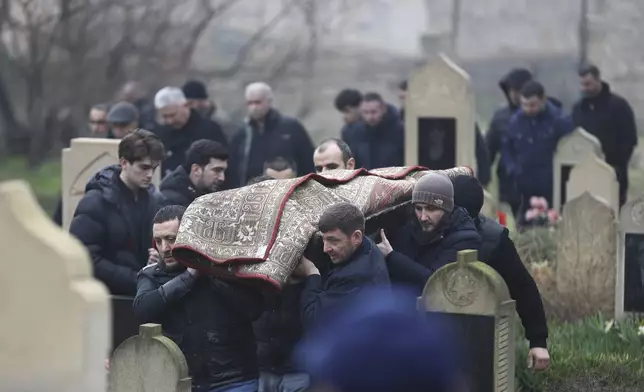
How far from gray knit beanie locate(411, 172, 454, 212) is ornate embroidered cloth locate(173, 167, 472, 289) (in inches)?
10.1

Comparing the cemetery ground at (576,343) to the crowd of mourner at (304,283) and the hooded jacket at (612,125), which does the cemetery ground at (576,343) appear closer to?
the crowd of mourner at (304,283)

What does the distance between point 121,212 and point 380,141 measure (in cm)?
586

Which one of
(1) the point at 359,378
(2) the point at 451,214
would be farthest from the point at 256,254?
(1) the point at 359,378

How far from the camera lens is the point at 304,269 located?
7.33 metres

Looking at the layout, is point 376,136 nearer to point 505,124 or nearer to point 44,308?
point 505,124

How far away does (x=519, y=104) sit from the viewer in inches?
658

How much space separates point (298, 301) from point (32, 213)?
3430 millimetres

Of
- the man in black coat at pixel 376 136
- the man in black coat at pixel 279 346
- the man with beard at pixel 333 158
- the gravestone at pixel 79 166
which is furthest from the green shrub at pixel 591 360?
the man in black coat at pixel 376 136

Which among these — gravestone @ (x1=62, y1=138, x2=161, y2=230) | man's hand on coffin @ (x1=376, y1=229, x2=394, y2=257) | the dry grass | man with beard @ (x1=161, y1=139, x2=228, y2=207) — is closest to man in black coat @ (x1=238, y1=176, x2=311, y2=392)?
man's hand on coffin @ (x1=376, y1=229, x2=394, y2=257)

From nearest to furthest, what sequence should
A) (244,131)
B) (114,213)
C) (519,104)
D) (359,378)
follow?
(359,378), (114,213), (244,131), (519,104)

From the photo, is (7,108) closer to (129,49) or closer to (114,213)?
(129,49)

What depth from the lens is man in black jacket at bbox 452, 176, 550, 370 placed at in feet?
26.7

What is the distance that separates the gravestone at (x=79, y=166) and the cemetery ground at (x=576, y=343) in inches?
115

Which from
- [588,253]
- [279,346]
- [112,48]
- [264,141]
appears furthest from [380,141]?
[112,48]
